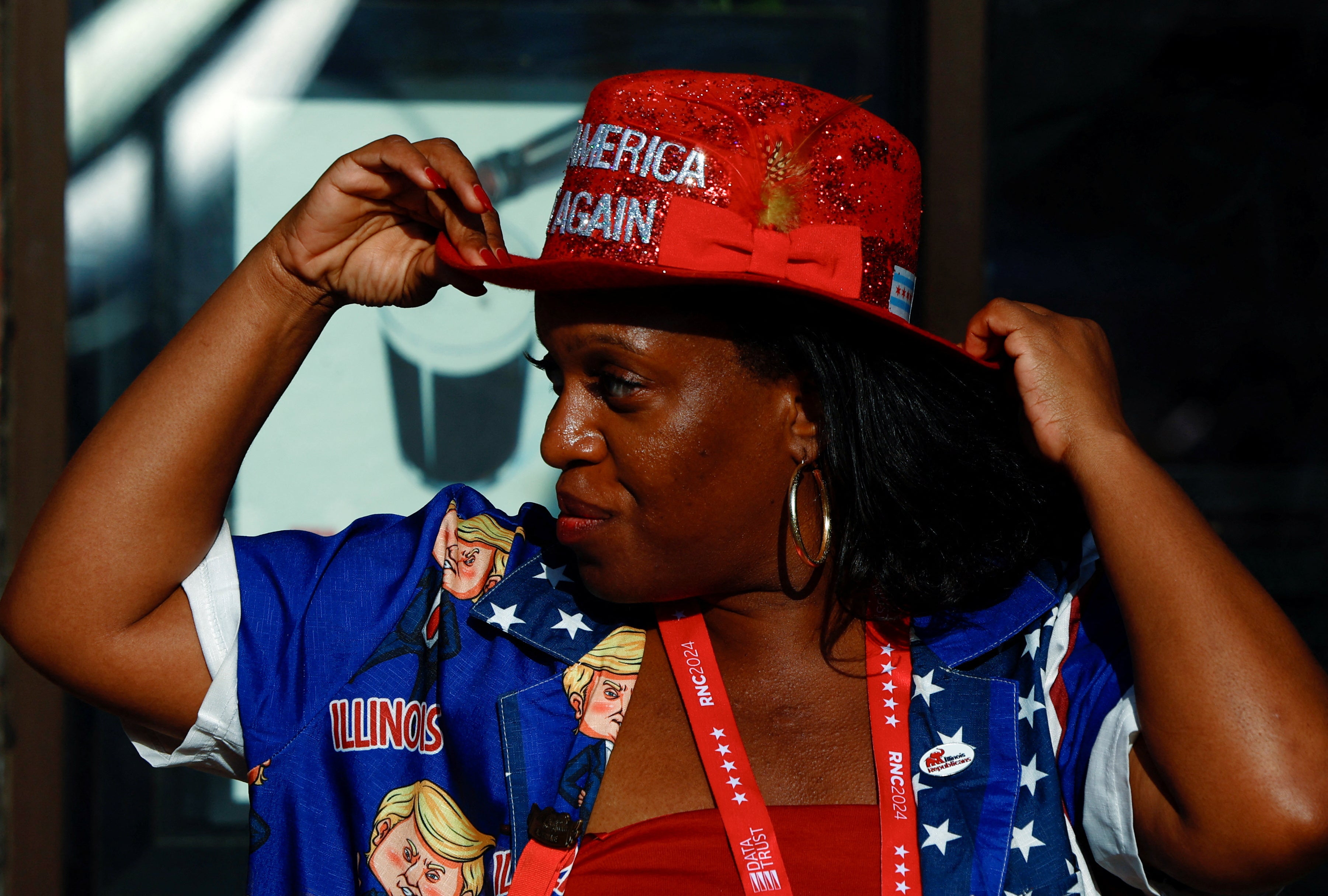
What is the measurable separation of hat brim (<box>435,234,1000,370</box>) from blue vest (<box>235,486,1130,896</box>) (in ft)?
1.74

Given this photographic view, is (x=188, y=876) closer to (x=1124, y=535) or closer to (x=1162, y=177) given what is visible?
(x=1124, y=535)

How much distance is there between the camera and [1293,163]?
12.6 feet

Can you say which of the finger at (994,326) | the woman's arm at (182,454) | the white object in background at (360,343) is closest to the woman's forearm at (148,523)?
the woman's arm at (182,454)

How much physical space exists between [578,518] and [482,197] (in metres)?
0.56

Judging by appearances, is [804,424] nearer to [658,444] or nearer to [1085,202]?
[658,444]

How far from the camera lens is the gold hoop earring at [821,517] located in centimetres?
183

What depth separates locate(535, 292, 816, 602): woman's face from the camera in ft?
5.68

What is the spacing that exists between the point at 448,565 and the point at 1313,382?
11.2 feet

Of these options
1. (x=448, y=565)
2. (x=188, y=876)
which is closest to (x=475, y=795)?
(x=448, y=565)

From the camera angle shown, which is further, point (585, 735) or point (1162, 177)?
point (1162, 177)

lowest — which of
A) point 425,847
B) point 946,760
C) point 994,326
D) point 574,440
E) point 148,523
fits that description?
point 425,847

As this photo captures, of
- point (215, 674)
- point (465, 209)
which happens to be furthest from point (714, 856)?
point (465, 209)

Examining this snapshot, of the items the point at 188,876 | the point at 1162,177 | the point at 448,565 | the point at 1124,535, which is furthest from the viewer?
the point at 1162,177

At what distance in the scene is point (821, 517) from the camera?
1.93m
